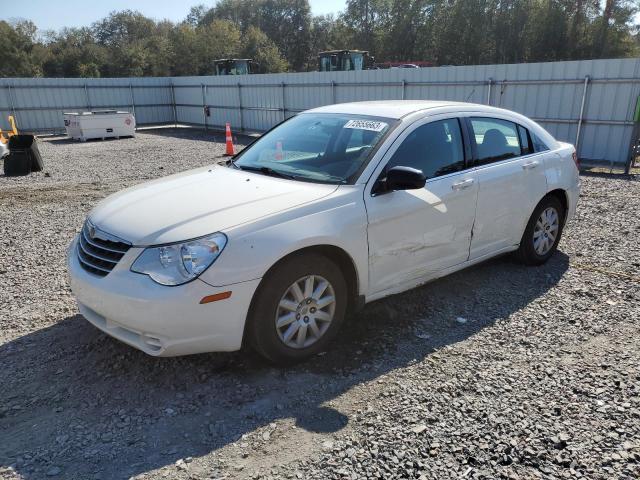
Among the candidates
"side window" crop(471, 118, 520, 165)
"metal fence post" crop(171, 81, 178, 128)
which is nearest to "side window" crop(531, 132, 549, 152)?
"side window" crop(471, 118, 520, 165)

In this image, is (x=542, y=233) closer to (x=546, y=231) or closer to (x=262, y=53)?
(x=546, y=231)

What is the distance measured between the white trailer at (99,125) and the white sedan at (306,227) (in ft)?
56.4

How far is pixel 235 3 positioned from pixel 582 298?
107858 mm

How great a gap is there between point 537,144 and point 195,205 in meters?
3.55

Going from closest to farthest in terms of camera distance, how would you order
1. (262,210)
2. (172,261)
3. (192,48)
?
(172,261) → (262,210) → (192,48)

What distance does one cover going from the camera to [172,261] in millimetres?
3111

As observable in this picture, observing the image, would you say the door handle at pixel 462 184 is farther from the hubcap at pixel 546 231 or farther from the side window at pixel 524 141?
the hubcap at pixel 546 231

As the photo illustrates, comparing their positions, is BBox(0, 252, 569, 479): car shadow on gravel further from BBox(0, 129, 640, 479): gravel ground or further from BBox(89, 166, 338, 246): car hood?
BBox(89, 166, 338, 246): car hood

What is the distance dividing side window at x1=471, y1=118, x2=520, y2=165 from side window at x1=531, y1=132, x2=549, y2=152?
0.75 ft

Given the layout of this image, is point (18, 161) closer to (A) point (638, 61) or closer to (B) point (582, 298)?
(B) point (582, 298)

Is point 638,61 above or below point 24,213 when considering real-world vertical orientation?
Answer: above


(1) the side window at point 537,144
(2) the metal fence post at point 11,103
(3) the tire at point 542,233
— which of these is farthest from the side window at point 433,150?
(2) the metal fence post at point 11,103

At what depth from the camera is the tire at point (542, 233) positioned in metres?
5.21

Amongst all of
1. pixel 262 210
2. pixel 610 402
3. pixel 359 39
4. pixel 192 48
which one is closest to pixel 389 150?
pixel 262 210
